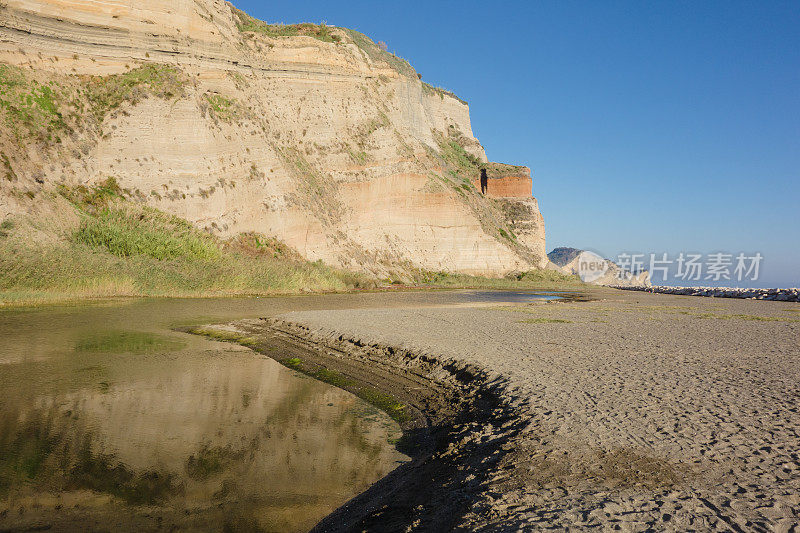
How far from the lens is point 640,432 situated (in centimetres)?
573

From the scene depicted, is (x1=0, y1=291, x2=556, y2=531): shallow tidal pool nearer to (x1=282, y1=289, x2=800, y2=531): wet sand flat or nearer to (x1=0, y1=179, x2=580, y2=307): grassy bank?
(x1=282, y1=289, x2=800, y2=531): wet sand flat

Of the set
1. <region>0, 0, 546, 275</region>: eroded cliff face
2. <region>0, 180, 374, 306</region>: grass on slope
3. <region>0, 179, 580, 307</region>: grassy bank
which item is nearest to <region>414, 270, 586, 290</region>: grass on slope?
<region>0, 0, 546, 275</region>: eroded cliff face

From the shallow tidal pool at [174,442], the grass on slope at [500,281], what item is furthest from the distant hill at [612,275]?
the shallow tidal pool at [174,442]

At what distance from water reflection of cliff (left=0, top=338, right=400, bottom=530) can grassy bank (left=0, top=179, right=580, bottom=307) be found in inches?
593

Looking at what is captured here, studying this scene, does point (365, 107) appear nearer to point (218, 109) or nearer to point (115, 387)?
point (218, 109)

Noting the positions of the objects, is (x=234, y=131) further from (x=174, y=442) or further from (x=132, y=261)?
(x=174, y=442)

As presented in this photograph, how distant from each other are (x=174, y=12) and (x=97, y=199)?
16.7 metres

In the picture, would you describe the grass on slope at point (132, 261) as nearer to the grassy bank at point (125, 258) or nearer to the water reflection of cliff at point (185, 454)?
the grassy bank at point (125, 258)

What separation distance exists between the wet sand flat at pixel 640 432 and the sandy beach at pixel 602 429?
2 cm

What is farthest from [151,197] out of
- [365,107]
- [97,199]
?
[365,107]

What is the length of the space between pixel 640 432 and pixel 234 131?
36.8 metres

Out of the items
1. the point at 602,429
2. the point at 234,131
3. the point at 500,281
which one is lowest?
the point at 602,429

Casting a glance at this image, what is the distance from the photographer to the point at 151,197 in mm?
31422

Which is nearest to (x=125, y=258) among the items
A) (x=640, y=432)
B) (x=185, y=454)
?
(x=185, y=454)
